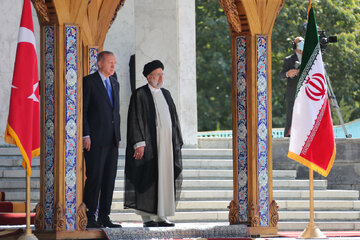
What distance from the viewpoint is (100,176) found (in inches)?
442

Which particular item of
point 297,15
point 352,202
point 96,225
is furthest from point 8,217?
point 297,15

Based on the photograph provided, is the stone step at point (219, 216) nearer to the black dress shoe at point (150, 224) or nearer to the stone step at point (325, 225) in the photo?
the stone step at point (325, 225)

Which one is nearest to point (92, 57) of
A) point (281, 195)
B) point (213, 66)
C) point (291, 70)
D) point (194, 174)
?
point (194, 174)

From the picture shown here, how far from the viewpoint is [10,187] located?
14.6 meters

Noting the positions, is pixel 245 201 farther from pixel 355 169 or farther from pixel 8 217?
pixel 355 169

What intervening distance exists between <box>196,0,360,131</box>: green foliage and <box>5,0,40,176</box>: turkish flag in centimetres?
1694

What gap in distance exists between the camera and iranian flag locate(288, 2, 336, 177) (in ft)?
37.9

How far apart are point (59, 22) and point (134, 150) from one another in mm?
1630

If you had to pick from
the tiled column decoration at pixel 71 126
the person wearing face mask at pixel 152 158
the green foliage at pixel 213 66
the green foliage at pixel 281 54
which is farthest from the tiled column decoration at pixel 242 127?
the green foliage at pixel 213 66

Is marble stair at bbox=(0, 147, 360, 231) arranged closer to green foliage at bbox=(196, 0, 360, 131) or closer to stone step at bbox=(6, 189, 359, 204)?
stone step at bbox=(6, 189, 359, 204)

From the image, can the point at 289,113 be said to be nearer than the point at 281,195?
No

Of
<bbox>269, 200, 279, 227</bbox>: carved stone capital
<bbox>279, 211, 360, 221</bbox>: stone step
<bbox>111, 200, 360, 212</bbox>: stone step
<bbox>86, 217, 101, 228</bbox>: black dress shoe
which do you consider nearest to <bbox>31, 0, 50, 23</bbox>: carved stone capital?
<bbox>86, 217, 101, 228</bbox>: black dress shoe

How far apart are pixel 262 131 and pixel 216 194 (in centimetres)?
330

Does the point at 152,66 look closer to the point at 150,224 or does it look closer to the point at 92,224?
the point at 150,224
